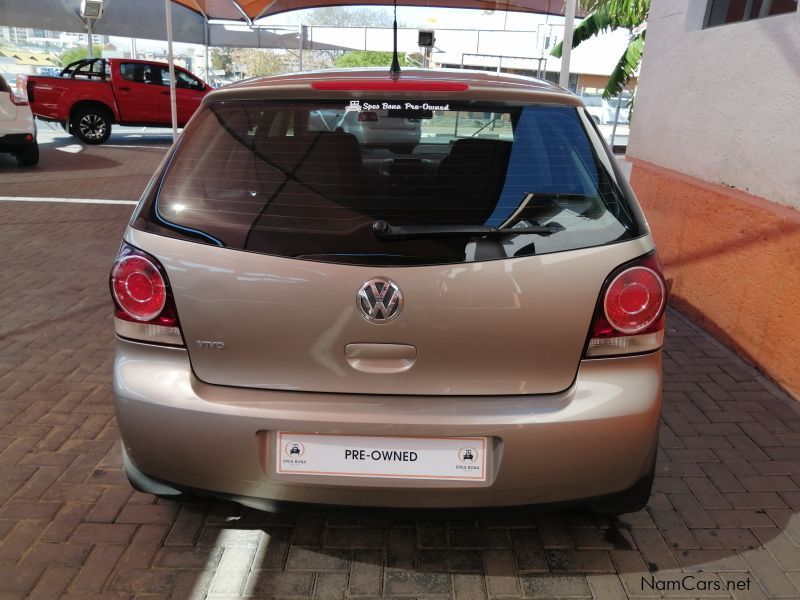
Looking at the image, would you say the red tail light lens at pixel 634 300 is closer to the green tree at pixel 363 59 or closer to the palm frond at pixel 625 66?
the palm frond at pixel 625 66

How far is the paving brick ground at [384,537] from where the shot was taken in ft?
7.34

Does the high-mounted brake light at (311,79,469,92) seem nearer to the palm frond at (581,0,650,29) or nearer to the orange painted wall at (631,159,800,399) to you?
the orange painted wall at (631,159,800,399)

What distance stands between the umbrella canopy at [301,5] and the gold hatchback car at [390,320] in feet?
61.6

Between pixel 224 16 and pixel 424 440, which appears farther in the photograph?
pixel 224 16

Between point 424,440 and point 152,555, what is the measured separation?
109 centimetres

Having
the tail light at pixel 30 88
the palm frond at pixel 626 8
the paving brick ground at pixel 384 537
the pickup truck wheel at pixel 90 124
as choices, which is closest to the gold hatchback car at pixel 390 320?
the paving brick ground at pixel 384 537

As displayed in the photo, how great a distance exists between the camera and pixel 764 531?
101 inches

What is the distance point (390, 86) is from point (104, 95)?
1537 centimetres

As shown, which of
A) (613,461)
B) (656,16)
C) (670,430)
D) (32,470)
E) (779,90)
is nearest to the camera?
(613,461)

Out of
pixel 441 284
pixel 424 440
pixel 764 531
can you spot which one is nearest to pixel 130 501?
pixel 424 440

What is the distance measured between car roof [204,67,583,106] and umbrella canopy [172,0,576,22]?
60.7ft

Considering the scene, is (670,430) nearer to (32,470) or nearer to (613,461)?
(613,461)

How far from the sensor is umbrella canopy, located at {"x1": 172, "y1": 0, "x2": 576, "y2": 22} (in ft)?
65.0

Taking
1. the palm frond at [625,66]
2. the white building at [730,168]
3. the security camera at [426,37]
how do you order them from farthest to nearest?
the security camera at [426,37], the palm frond at [625,66], the white building at [730,168]
